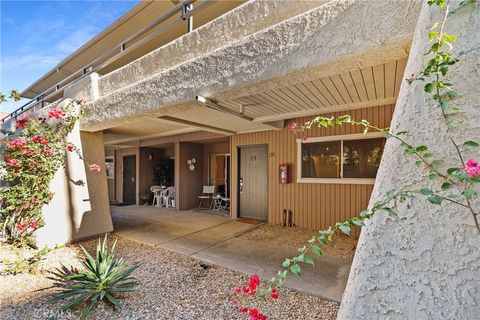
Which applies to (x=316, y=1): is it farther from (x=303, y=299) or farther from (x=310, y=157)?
(x=310, y=157)

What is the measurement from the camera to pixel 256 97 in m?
4.21

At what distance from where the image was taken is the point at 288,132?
22.1 feet

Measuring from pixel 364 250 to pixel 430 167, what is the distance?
60 cm

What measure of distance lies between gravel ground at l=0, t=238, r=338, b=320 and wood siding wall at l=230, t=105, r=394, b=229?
3.20m

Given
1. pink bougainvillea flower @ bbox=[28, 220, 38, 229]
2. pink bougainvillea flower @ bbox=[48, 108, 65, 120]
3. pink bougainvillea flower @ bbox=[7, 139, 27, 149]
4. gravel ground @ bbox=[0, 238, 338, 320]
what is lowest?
gravel ground @ bbox=[0, 238, 338, 320]

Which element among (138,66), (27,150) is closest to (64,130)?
(27,150)

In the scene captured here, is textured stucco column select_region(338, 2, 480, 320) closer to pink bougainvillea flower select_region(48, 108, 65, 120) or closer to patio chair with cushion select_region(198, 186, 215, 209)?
pink bougainvillea flower select_region(48, 108, 65, 120)

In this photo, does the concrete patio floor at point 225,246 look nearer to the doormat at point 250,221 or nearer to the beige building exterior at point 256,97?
the doormat at point 250,221

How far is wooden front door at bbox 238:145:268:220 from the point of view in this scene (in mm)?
7453

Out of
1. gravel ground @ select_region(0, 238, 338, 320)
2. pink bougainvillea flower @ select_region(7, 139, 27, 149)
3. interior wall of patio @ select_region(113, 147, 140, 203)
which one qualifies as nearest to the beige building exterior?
pink bougainvillea flower @ select_region(7, 139, 27, 149)

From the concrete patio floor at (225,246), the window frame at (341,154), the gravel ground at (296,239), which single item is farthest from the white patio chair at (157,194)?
the window frame at (341,154)

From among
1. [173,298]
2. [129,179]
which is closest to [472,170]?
[173,298]

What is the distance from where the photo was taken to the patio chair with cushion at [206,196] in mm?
9867

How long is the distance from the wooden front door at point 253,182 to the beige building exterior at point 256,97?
0.04 metres
